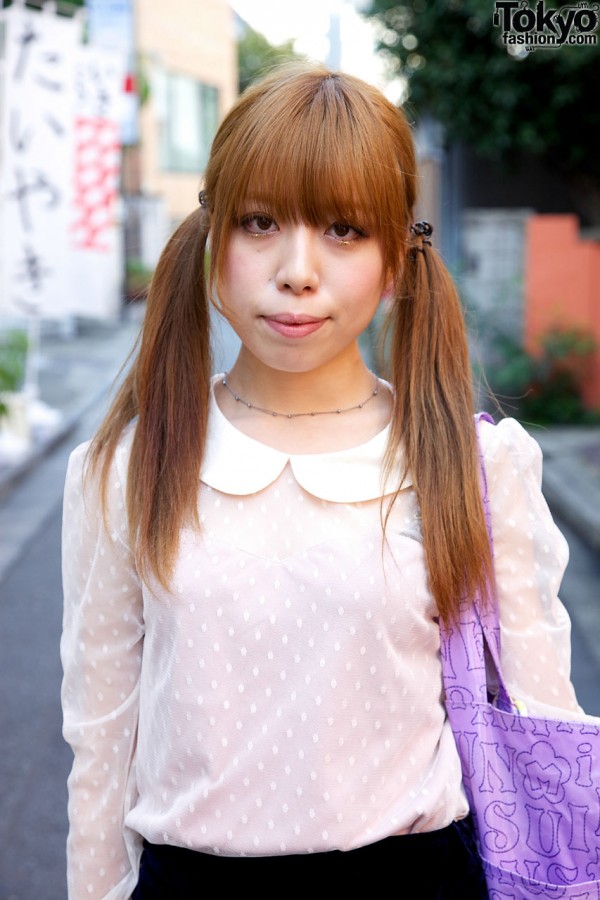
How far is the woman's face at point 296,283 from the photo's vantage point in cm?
138

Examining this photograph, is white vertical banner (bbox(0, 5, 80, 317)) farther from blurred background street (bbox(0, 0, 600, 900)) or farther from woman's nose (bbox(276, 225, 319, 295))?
woman's nose (bbox(276, 225, 319, 295))

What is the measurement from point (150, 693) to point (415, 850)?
0.39 metres

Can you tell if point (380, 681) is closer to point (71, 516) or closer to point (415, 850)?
point (415, 850)

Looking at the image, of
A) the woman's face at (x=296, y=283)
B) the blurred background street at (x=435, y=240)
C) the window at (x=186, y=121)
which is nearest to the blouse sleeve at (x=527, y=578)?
the woman's face at (x=296, y=283)

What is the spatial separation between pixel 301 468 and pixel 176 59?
28652 mm

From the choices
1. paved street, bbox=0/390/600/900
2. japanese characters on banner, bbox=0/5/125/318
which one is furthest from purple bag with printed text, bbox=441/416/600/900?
japanese characters on banner, bbox=0/5/125/318

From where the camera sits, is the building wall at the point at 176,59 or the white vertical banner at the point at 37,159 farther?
the building wall at the point at 176,59

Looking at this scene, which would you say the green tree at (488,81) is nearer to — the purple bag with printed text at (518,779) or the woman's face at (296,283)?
the woman's face at (296,283)

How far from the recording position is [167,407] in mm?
1542

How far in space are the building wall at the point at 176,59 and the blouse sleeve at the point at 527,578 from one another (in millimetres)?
24856

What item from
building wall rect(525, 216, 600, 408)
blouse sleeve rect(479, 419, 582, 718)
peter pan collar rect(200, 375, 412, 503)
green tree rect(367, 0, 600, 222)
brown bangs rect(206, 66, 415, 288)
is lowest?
building wall rect(525, 216, 600, 408)

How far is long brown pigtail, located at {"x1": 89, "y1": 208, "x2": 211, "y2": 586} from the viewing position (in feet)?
4.77

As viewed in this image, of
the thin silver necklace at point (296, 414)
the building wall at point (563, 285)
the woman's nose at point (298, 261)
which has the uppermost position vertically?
the woman's nose at point (298, 261)

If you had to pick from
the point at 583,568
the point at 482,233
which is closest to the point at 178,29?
the point at 482,233
